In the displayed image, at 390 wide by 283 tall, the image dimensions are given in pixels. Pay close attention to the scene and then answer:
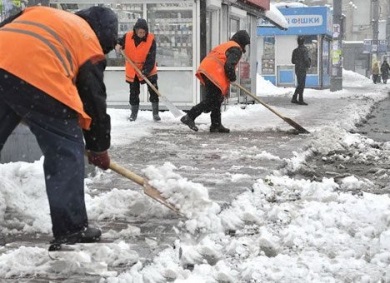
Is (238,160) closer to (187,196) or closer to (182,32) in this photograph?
(187,196)

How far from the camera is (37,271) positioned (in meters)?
3.41

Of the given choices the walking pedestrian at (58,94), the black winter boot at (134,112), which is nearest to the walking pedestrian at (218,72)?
the black winter boot at (134,112)

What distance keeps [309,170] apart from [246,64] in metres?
10.6

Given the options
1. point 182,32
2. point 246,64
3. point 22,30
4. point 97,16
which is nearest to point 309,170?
point 97,16

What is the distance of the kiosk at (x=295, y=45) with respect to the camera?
3047 cm

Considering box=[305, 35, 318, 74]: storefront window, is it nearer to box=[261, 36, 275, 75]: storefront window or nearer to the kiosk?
the kiosk

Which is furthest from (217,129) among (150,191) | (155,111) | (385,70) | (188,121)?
(385,70)

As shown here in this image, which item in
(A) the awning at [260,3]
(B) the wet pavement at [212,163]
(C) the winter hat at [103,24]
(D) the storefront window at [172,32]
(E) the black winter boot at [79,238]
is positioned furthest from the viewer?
(A) the awning at [260,3]

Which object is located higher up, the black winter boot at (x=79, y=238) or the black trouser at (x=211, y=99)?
the black trouser at (x=211, y=99)

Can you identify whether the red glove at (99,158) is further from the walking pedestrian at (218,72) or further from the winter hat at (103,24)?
the walking pedestrian at (218,72)

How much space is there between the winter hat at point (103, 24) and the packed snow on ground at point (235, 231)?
3.79ft

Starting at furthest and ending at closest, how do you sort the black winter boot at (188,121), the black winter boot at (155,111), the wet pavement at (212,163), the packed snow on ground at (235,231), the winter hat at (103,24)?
the black winter boot at (155,111) < the black winter boot at (188,121) < the wet pavement at (212,163) < the winter hat at (103,24) < the packed snow on ground at (235,231)

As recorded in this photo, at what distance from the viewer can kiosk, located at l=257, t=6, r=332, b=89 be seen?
30469 mm

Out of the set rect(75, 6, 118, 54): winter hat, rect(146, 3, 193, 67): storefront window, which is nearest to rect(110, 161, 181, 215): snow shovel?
rect(75, 6, 118, 54): winter hat
